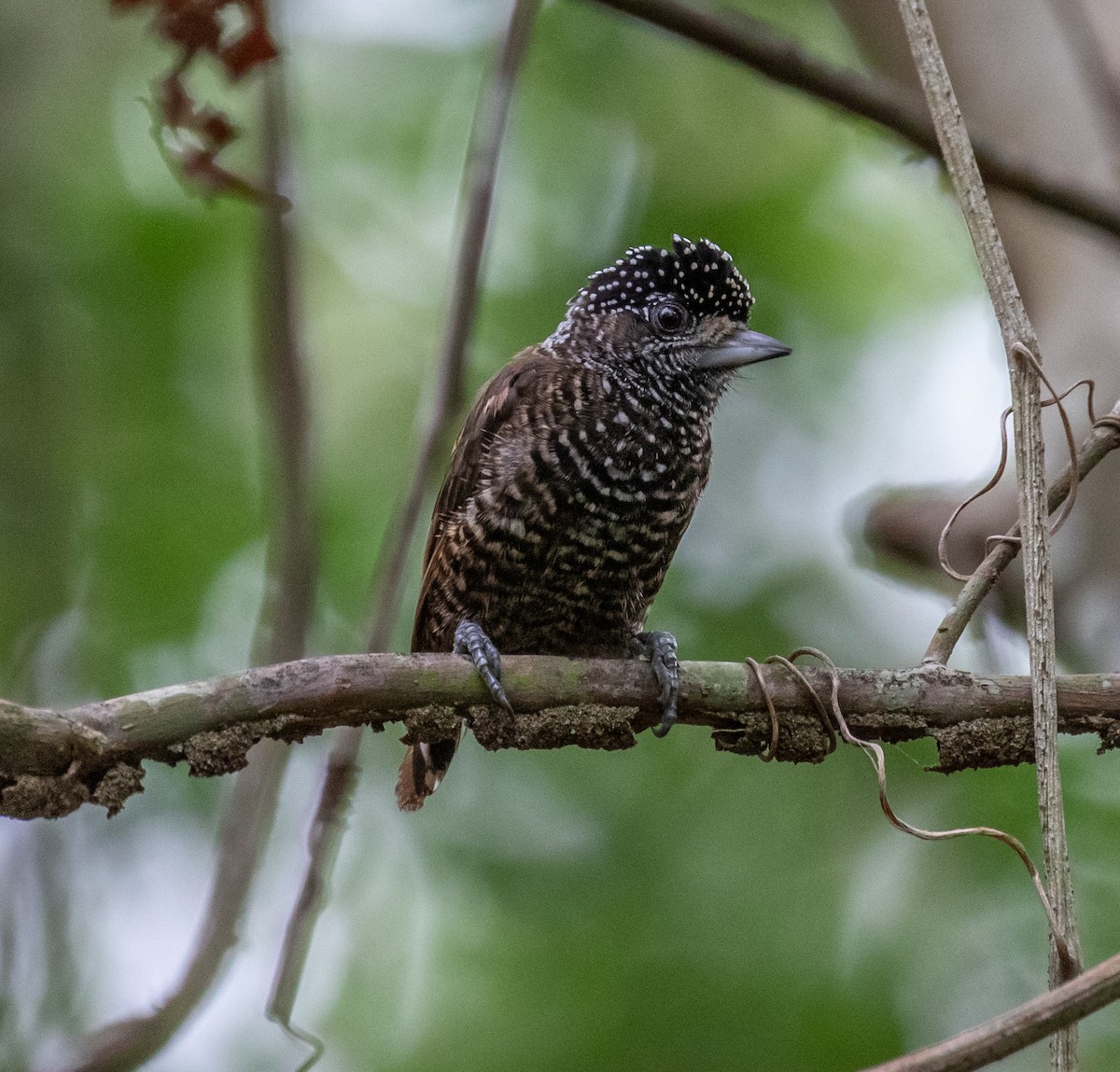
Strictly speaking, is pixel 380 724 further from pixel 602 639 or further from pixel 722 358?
pixel 722 358

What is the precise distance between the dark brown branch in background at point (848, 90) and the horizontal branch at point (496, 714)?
132 centimetres

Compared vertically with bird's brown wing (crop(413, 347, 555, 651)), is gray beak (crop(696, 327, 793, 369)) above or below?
above

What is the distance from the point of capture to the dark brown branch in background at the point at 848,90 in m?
2.88

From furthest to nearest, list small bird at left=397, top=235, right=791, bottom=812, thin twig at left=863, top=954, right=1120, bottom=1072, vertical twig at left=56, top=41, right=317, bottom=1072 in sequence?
1. small bird at left=397, top=235, right=791, bottom=812
2. vertical twig at left=56, top=41, right=317, bottom=1072
3. thin twig at left=863, top=954, right=1120, bottom=1072

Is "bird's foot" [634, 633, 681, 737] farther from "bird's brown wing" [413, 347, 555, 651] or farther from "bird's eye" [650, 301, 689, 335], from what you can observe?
"bird's eye" [650, 301, 689, 335]

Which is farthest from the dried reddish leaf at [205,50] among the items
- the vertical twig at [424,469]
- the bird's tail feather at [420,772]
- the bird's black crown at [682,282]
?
the bird's tail feather at [420,772]

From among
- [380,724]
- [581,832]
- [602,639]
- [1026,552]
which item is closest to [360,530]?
[581,832]

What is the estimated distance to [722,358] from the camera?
362cm

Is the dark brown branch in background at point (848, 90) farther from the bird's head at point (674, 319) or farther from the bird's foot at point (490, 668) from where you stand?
the bird's foot at point (490, 668)

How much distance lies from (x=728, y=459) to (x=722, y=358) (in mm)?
3082

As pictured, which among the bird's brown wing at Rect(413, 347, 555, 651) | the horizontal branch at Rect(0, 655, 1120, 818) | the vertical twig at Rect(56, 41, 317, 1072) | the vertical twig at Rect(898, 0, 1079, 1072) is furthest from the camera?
the bird's brown wing at Rect(413, 347, 555, 651)

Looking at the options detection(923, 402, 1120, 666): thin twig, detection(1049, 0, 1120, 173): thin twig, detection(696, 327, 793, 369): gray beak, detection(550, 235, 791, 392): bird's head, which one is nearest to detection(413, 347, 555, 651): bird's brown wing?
detection(550, 235, 791, 392): bird's head

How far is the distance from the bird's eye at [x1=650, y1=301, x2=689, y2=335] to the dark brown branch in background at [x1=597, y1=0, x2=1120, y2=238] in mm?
782

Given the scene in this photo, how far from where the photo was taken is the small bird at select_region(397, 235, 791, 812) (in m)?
3.39
